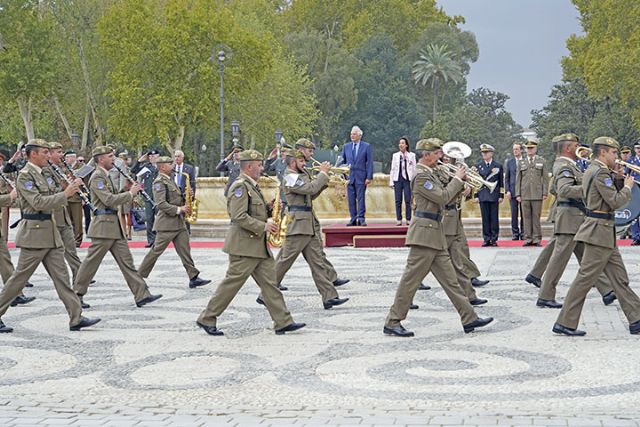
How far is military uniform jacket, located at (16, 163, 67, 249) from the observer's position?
1065cm

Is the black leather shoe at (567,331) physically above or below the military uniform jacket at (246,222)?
below

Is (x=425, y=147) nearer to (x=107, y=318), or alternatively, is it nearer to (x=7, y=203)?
(x=107, y=318)

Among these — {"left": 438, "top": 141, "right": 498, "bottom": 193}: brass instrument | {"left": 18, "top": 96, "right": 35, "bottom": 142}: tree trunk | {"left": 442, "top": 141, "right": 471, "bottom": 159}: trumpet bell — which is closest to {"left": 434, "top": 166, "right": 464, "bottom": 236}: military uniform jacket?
{"left": 438, "top": 141, "right": 498, "bottom": 193}: brass instrument

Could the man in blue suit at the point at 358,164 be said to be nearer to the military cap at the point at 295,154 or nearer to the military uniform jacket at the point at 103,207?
the military cap at the point at 295,154

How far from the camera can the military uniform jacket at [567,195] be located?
11.5 m

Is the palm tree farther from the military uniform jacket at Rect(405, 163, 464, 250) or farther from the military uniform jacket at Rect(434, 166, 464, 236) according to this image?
the military uniform jacket at Rect(405, 163, 464, 250)

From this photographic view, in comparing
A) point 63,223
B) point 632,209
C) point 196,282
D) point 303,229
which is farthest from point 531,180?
point 63,223

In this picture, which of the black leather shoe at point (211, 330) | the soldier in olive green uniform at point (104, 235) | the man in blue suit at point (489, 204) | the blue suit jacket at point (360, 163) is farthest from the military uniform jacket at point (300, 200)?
the man in blue suit at point (489, 204)

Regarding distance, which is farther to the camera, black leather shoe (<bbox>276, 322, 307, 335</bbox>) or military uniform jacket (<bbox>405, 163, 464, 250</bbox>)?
black leather shoe (<bbox>276, 322, 307, 335</bbox>)

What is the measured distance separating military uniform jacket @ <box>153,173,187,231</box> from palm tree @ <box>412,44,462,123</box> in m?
76.8

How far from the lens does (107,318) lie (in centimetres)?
1164

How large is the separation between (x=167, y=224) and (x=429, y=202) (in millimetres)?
5043

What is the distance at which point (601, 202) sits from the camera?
9906mm

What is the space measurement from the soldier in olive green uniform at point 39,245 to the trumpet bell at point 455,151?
12.6ft
